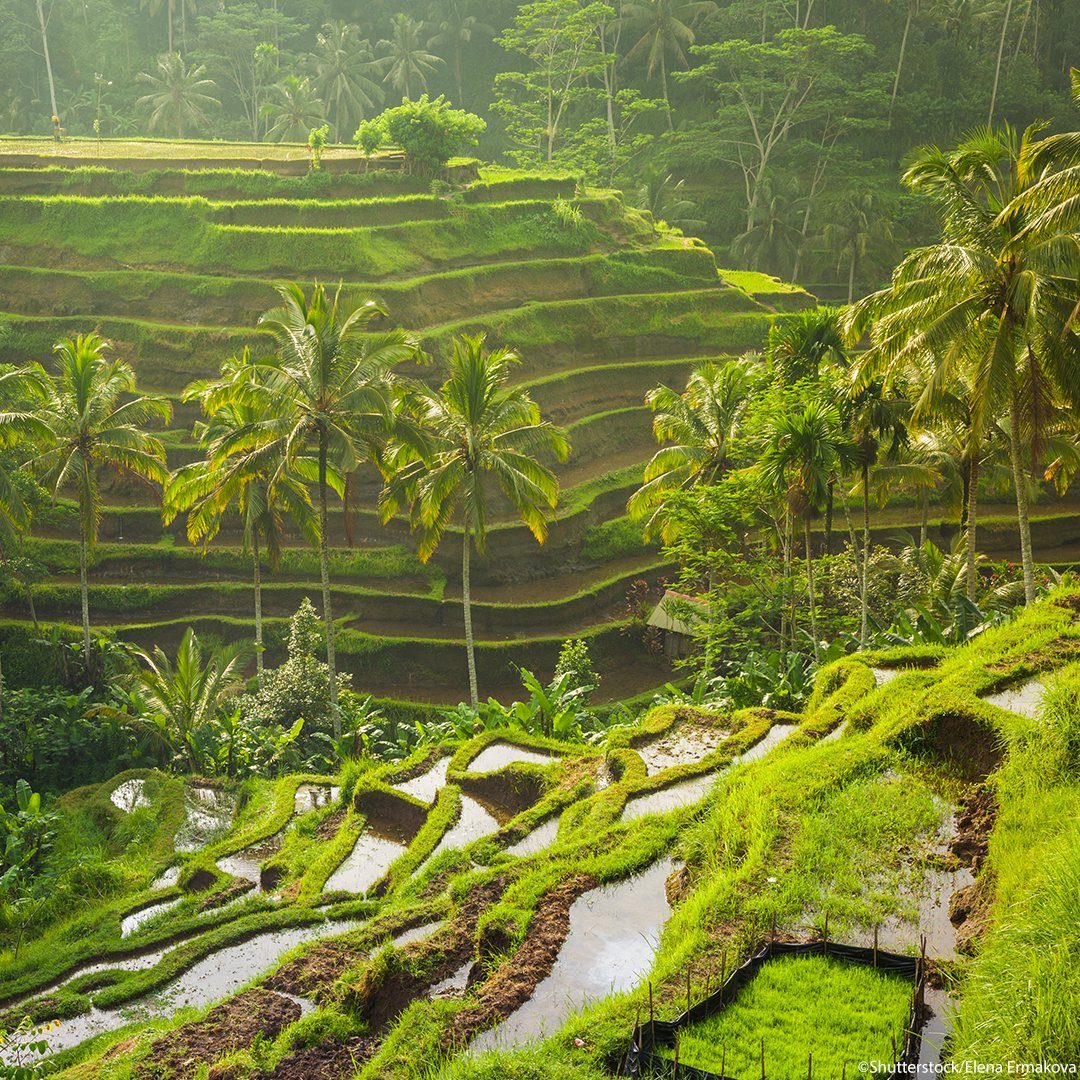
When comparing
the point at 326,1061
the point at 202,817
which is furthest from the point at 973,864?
the point at 202,817

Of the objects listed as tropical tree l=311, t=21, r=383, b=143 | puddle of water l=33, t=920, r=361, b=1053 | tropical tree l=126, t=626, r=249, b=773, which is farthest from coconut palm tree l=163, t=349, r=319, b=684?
tropical tree l=311, t=21, r=383, b=143

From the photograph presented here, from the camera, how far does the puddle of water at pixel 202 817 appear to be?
16.9 metres

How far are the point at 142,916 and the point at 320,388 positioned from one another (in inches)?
360

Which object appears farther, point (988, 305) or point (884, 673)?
point (988, 305)

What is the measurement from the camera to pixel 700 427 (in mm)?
23594

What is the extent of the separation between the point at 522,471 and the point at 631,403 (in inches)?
543

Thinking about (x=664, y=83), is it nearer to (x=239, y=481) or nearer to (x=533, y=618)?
(x=533, y=618)

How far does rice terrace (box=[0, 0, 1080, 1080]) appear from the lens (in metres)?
8.35

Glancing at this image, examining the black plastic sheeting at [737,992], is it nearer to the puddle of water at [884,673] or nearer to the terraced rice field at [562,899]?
the terraced rice field at [562,899]

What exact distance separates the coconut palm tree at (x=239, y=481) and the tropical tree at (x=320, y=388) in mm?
145

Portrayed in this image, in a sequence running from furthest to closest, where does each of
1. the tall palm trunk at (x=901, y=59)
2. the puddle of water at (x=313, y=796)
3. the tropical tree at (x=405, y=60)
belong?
the tropical tree at (x=405, y=60) < the tall palm trunk at (x=901, y=59) < the puddle of water at (x=313, y=796)

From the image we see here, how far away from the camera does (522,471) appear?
20.8 meters

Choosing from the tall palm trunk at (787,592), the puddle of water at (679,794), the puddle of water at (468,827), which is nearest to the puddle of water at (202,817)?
the puddle of water at (468,827)

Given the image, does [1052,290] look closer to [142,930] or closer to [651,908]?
[651,908]
